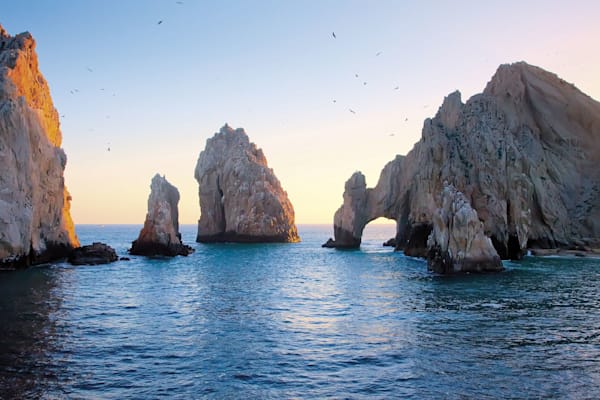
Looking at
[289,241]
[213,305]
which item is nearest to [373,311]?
[213,305]

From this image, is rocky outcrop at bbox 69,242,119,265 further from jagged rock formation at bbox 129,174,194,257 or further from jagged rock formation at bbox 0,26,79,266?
jagged rock formation at bbox 129,174,194,257

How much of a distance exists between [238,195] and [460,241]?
74.2 meters

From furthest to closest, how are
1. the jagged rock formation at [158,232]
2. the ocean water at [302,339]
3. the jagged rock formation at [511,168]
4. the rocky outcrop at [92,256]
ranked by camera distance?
the jagged rock formation at [158,232] → the jagged rock formation at [511,168] → the rocky outcrop at [92,256] → the ocean water at [302,339]

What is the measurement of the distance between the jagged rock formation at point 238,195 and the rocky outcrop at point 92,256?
49.3 meters

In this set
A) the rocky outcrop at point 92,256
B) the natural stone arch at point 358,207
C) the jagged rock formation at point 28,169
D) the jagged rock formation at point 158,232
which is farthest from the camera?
the natural stone arch at point 358,207

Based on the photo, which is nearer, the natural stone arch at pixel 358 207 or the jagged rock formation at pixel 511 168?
the jagged rock formation at pixel 511 168

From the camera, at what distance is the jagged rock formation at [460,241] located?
4584 cm

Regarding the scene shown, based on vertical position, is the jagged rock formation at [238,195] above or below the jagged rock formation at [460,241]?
above

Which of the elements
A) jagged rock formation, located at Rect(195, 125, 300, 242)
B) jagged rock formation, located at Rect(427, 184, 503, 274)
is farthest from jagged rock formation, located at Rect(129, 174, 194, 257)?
jagged rock formation, located at Rect(427, 184, 503, 274)

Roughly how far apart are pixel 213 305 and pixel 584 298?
2439 cm

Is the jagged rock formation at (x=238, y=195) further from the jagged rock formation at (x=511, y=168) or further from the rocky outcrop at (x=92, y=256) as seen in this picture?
the rocky outcrop at (x=92, y=256)

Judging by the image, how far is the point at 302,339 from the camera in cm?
2317

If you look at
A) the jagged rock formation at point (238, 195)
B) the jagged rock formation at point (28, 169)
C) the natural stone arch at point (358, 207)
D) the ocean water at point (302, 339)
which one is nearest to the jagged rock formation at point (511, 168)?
the natural stone arch at point (358, 207)

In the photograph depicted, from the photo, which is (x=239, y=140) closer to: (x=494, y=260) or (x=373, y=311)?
(x=494, y=260)
